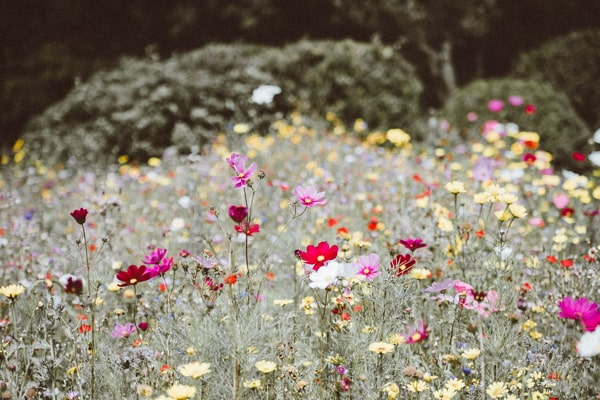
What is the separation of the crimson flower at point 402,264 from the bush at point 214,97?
4899 mm

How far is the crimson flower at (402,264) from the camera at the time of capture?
1.76 metres

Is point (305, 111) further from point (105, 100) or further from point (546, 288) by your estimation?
point (546, 288)

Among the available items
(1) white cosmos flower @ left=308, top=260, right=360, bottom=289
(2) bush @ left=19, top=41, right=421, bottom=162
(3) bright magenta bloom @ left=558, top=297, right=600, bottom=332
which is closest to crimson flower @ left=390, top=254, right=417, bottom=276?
(1) white cosmos flower @ left=308, top=260, right=360, bottom=289

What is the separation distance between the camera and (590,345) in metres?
1.34

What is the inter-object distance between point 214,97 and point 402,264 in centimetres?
546

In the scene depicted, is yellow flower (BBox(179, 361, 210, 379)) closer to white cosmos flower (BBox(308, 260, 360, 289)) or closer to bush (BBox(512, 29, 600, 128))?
white cosmos flower (BBox(308, 260, 360, 289))

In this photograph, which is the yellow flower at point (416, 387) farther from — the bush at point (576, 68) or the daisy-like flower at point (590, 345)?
the bush at point (576, 68)

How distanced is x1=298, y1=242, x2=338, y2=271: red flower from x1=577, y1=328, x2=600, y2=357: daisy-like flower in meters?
0.70

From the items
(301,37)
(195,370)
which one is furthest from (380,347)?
(301,37)

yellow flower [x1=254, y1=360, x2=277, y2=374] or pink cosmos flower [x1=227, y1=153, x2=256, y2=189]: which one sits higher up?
pink cosmos flower [x1=227, y1=153, x2=256, y2=189]

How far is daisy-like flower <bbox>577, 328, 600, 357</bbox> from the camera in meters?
1.32

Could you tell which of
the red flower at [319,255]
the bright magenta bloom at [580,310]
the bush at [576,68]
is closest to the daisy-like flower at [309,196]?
the red flower at [319,255]

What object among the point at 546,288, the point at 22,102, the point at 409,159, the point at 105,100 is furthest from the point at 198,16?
the point at 546,288

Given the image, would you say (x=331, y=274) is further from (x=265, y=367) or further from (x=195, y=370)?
(x=195, y=370)
